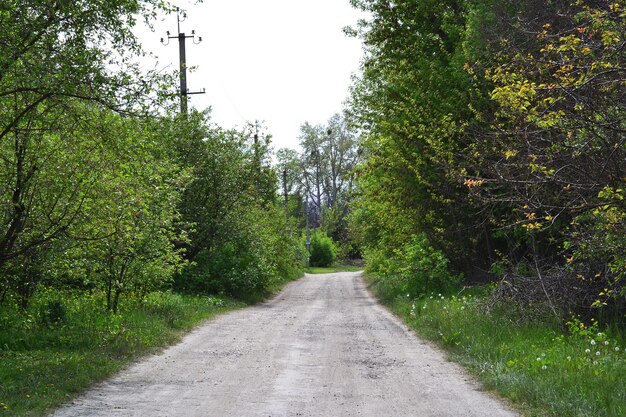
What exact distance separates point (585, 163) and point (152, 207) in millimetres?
9434

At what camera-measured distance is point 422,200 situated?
843 inches

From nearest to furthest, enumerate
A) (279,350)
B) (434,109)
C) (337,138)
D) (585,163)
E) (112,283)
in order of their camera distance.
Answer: (585,163), (279,350), (112,283), (434,109), (337,138)

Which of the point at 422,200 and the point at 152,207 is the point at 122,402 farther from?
the point at 422,200

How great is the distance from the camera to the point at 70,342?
11.5 m

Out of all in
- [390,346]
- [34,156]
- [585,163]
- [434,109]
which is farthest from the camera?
[434,109]

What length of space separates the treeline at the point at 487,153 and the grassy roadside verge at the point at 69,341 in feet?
20.7

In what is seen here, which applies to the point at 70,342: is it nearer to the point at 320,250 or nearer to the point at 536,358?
the point at 536,358

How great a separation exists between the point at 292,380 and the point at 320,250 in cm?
6356

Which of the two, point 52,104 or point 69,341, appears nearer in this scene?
point 52,104

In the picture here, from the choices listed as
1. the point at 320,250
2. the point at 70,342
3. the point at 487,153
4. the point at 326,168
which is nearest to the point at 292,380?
the point at 70,342

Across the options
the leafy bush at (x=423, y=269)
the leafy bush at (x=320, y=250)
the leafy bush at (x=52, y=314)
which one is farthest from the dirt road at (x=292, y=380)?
the leafy bush at (x=320, y=250)

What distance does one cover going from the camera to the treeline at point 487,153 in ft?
27.5

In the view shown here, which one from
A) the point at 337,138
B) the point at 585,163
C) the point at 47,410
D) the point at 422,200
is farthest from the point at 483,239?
the point at 337,138

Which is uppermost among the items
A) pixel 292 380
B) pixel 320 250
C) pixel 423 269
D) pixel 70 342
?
pixel 320 250
